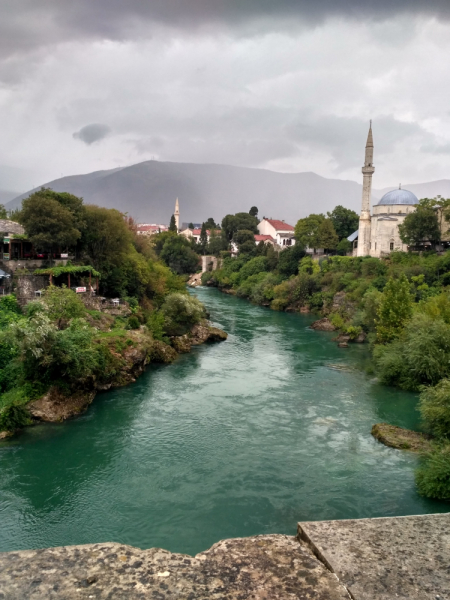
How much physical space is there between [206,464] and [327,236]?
46857mm

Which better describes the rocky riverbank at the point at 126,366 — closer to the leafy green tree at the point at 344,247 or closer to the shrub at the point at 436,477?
the shrub at the point at 436,477

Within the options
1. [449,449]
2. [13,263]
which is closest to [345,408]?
[449,449]

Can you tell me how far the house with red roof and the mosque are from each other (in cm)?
2342

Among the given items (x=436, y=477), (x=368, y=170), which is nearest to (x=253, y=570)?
(x=436, y=477)

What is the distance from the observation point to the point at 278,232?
3246 inches

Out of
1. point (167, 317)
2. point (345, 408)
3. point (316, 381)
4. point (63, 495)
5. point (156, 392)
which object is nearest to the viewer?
point (63, 495)

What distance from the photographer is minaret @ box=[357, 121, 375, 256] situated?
53.3 m

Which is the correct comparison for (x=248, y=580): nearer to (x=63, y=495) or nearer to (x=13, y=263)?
(x=63, y=495)

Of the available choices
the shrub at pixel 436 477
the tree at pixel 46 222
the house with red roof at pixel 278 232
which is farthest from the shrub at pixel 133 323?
the house with red roof at pixel 278 232

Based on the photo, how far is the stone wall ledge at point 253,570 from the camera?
6.56 metres

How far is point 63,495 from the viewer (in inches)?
559

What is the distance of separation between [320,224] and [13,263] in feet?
133

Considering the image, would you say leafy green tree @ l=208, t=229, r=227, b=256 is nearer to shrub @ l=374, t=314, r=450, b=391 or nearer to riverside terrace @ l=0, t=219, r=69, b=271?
riverside terrace @ l=0, t=219, r=69, b=271

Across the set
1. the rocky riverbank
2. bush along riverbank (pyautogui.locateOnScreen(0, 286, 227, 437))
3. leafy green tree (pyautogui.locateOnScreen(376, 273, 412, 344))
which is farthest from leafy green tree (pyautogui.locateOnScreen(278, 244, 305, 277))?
bush along riverbank (pyautogui.locateOnScreen(0, 286, 227, 437))
